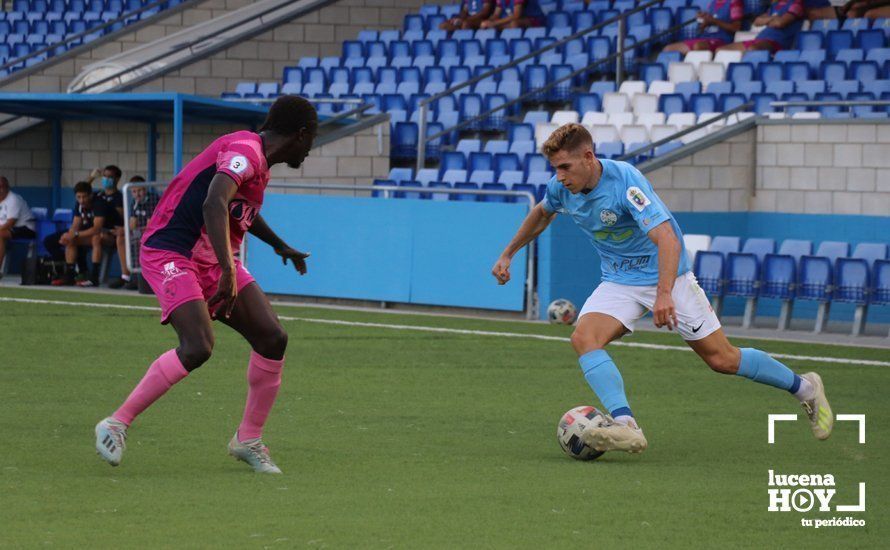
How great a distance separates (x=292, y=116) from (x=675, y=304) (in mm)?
2334

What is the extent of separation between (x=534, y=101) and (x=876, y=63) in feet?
17.6

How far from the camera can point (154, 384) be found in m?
7.40

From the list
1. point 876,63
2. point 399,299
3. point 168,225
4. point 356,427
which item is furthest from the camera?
point 876,63

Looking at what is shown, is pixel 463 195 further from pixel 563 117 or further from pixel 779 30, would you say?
pixel 779 30

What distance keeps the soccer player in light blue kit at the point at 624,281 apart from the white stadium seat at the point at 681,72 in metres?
13.4

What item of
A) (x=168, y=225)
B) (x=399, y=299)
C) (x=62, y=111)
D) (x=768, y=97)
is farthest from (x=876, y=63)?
(x=168, y=225)

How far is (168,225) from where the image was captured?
297 inches

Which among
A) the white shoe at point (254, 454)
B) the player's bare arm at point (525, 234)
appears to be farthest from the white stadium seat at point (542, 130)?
the white shoe at point (254, 454)

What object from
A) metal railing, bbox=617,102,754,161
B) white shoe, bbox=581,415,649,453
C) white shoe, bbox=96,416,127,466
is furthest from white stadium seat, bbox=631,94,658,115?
white shoe, bbox=96,416,127,466

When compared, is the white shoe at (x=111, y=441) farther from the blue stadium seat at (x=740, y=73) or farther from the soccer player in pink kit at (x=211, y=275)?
the blue stadium seat at (x=740, y=73)

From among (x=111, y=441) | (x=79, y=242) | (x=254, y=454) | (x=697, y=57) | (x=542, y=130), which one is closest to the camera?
(x=111, y=441)

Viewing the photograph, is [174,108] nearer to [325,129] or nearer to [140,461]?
[325,129]

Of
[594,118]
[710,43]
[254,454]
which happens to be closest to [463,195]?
[594,118]

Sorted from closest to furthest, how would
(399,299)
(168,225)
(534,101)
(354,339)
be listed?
(168,225)
(354,339)
(399,299)
(534,101)
